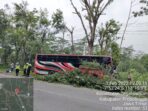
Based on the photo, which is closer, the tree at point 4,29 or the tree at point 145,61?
the tree at point 145,61

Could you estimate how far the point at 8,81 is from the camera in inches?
123

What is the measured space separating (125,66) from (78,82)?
237 inches

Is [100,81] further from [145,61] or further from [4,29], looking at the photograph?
[4,29]

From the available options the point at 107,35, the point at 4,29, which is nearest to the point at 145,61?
the point at 107,35

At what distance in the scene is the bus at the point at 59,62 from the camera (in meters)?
27.1

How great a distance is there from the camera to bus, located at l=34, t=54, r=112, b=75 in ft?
89.0

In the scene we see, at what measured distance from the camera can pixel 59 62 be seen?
29.0 m

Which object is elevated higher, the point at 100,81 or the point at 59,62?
the point at 59,62

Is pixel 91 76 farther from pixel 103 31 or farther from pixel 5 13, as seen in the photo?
pixel 5 13

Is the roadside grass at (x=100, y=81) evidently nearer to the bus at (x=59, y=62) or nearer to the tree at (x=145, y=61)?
the bus at (x=59, y=62)

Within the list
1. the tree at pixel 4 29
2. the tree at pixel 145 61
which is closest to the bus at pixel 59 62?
the tree at pixel 145 61

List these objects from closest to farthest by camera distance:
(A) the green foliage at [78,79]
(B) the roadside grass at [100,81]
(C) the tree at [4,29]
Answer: (B) the roadside grass at [100,81]
(A) the green foliage at [78,79]
(C) the tree at [4,29]

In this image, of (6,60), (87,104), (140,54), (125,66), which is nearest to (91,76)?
(125,66)

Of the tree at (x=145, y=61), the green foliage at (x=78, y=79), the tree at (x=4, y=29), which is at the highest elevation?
the tree at (x=4, y=29)
